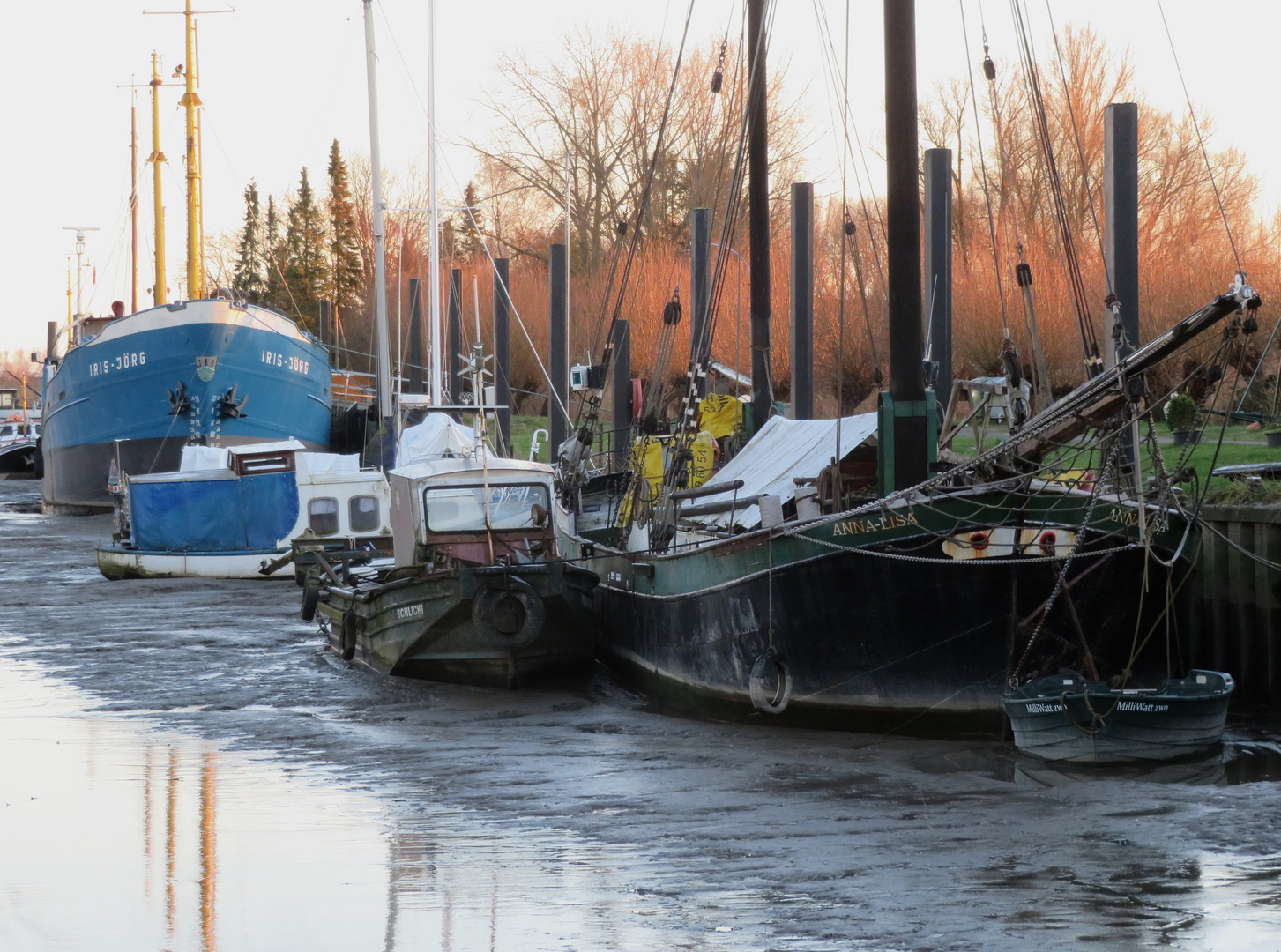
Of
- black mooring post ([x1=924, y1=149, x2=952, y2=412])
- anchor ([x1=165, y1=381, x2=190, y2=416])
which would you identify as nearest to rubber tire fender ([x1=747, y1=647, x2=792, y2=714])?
black mooring post ([x1=924, y1=149, x2=952, y2=412])

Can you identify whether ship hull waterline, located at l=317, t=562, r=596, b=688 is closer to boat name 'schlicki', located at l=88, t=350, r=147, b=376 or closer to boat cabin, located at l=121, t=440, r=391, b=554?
boat cabin, located at l=121, t=440, r=391, b=554

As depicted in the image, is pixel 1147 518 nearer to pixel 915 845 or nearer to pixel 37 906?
pixel 915 845

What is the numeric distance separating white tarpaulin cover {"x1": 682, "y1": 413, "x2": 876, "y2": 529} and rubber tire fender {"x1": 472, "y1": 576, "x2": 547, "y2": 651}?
190 centimetres

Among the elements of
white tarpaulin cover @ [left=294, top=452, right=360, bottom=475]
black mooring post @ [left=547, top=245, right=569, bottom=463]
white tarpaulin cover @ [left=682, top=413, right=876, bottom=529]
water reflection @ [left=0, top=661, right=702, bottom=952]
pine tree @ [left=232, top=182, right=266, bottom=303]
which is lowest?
water reflection @ [left=0, top=661, right=702, bottom=952]

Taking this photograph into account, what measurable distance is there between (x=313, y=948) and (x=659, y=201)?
150 feet

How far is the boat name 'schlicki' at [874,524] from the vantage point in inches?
445

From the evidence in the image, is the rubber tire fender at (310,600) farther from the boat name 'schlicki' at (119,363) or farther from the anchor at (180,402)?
the boat name 'schlicki' at (119,363)

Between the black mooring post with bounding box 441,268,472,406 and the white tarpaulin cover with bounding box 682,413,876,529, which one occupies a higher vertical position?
the black mooring post with bounding box 441,268,472,406

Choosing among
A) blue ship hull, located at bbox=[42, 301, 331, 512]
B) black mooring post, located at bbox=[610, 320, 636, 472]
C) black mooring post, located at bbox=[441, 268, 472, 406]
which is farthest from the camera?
black mooring post, located at bbox=[441, 268, 472, 406]

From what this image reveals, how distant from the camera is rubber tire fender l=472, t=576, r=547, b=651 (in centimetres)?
1457

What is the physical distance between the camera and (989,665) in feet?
37.3

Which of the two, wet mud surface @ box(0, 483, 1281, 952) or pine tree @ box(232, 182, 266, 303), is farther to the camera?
pine tree @ box(232, 182, 266, 303)

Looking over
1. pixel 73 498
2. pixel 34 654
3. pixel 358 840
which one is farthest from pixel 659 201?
pixel 358 840

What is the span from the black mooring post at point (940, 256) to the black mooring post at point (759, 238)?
2261 millimetres
